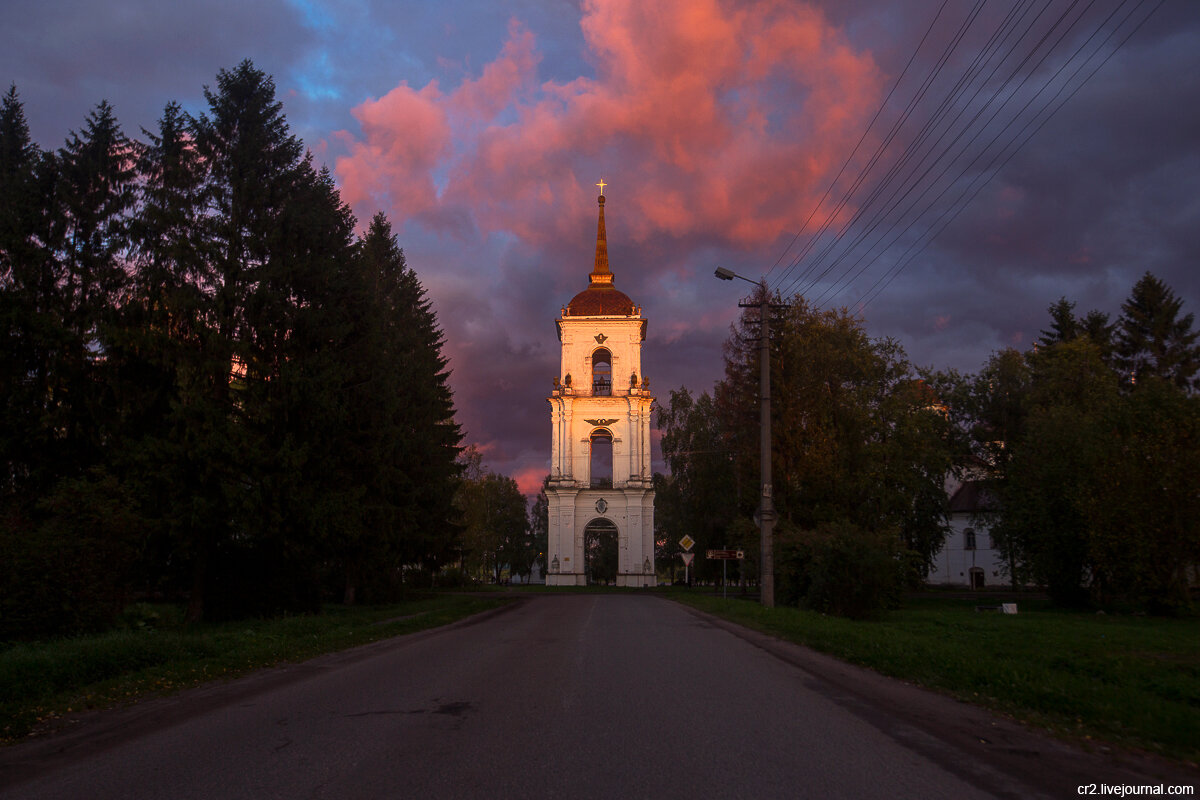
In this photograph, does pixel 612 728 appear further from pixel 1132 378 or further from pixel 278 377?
pixel 1132 378

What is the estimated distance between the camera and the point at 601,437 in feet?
204

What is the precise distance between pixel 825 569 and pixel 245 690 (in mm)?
18098

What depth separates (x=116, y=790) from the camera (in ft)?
17.5

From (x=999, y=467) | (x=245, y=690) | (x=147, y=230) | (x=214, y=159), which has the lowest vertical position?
(x=245, y=690)

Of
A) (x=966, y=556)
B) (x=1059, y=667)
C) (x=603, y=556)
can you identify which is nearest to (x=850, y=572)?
(x=1059, y=667)

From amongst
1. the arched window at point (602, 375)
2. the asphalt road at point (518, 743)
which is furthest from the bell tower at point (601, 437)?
the asphalt road at point (518, 743)

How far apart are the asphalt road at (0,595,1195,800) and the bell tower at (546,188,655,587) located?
48.2m

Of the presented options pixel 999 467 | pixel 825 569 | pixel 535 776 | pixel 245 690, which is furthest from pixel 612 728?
pixel 999 467

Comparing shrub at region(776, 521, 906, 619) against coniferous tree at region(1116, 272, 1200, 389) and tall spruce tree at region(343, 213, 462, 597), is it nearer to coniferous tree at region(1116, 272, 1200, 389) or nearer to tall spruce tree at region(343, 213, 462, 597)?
tall spruce tree at region(343, 213, 462, 597)

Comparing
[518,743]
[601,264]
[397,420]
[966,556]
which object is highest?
[601,264]

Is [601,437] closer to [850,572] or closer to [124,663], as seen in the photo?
[850,572]
